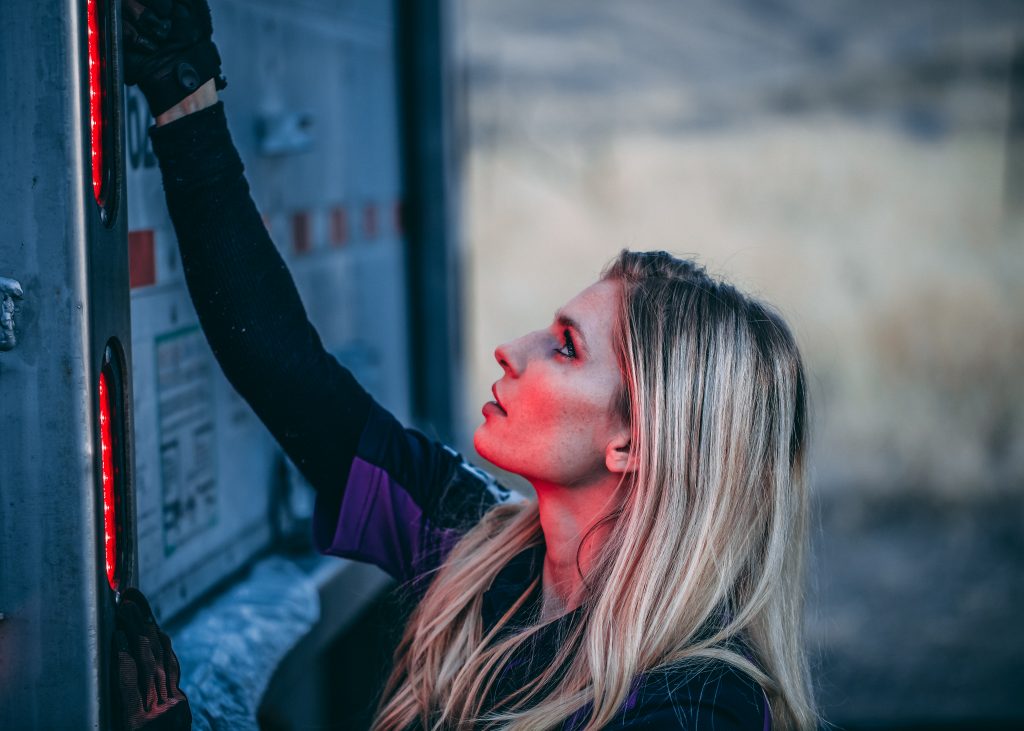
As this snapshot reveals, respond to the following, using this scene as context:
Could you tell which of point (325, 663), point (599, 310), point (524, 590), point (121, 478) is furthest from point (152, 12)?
point (325, 663)

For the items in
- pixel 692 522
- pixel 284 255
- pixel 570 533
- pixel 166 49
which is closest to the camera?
pixel 166 49

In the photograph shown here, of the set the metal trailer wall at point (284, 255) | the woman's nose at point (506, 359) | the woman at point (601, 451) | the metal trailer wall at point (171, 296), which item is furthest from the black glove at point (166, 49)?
the woman's nose at point (506, 359)

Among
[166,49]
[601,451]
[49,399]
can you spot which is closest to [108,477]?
[49,399]

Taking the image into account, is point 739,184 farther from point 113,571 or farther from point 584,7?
point 113,571

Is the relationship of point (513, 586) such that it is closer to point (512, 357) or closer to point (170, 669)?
point (512, 357)

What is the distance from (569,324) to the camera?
1687mm

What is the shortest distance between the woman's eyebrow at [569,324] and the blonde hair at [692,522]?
49 mm

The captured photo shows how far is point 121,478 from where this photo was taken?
1.33 m

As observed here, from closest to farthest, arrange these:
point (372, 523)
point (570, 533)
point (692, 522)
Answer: point (692, 522) → point (570, 533) → point (372, 523)

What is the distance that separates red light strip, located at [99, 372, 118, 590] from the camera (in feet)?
4.26

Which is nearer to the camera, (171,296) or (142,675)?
(142,675)

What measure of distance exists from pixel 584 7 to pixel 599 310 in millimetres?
3885

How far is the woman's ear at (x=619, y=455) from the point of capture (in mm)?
1622

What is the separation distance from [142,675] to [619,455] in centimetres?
66
